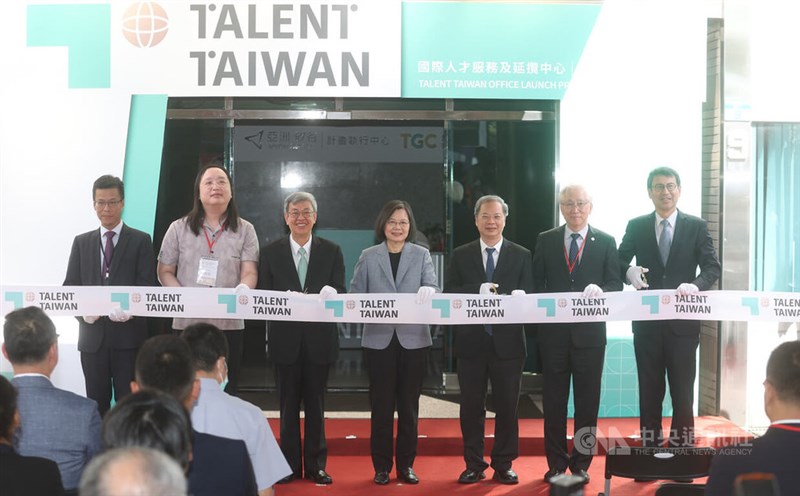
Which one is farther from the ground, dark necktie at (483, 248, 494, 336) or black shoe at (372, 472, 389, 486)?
dark necktie at (483, 248, 494, 336)

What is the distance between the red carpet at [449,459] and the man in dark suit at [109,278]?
1.27 metres

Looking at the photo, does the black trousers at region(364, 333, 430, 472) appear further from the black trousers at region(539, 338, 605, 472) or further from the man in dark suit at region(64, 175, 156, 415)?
the man in dark suit at region(64, 175, 156, 415)

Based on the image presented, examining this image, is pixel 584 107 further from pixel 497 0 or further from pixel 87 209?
pixel 87 209

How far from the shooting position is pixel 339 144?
7.59m

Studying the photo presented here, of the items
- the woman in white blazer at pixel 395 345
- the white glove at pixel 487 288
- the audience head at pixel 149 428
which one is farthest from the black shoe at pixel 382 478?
the audience head at pixel 149 428

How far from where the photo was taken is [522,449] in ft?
21.3

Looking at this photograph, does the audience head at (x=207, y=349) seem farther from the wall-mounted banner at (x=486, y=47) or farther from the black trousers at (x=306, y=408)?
the wall-mounted banner at (x=486, y=47)

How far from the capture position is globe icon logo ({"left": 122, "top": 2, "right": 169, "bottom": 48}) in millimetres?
6695

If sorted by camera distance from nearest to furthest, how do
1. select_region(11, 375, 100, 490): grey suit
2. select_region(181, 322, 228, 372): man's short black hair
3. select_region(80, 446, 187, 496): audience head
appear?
select_region(80, 446, 187, 496): audience head < select_region(11, 375, 100, 490): grey suit < select_region(181, 322, 228, 372): man's short black hair

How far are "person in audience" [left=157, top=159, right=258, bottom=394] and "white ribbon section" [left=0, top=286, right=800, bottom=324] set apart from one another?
0.53ft

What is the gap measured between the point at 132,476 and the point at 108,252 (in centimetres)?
408

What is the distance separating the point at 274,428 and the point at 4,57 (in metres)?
3.52

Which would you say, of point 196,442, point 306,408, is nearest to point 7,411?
point 196,442

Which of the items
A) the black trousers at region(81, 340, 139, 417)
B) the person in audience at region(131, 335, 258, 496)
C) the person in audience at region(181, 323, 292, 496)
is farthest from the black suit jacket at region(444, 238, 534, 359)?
the person in audience at region(131, 335, 258, 496)
